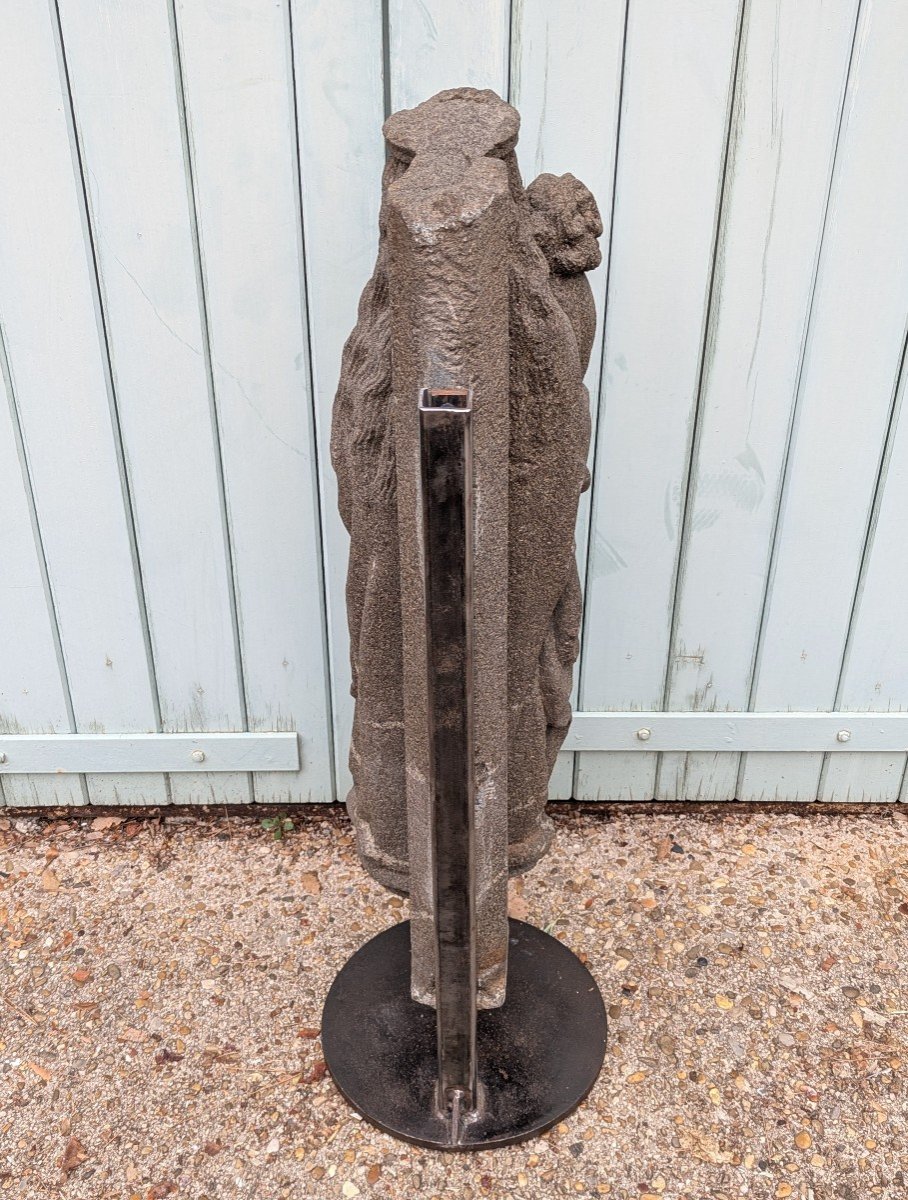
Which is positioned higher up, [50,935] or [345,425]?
[345,425]

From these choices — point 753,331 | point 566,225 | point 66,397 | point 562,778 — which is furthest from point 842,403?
point 66,397

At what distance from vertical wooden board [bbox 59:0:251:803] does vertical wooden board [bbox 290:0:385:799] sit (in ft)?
0.91

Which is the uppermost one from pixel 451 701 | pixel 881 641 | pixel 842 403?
pixel 842 403

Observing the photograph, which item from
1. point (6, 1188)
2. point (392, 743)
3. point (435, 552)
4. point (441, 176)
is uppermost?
point (441, 176)

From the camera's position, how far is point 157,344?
223cm

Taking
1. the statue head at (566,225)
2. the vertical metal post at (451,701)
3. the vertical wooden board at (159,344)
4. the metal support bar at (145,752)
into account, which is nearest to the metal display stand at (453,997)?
the vertical metal post at (451,701)

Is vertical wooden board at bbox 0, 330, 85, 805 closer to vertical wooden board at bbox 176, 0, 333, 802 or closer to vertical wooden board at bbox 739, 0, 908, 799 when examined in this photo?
vertical wooden board at bbox 176, 0, 333, 802

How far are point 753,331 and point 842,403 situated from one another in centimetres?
31

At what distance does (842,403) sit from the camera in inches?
91.7

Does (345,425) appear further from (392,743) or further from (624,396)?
(624,396)

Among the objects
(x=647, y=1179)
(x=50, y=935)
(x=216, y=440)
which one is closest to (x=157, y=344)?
(x=216, y=440)

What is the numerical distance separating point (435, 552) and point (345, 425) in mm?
396

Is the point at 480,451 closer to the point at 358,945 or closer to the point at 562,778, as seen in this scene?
the point at 358,945

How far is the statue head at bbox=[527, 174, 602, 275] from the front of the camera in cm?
148
